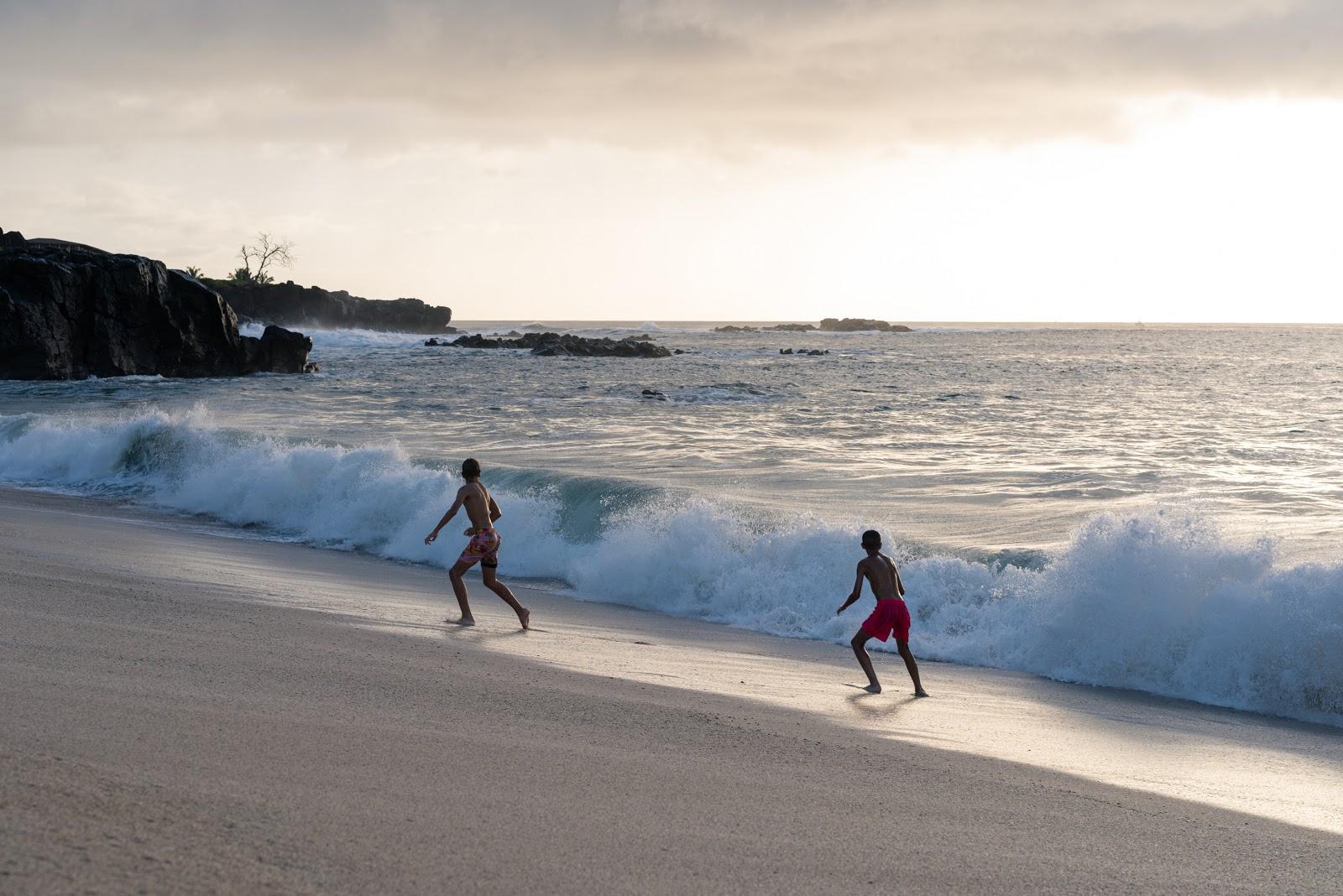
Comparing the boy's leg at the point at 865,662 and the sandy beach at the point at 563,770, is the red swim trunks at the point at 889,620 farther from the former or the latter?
the sandy beach at the point at 563,770

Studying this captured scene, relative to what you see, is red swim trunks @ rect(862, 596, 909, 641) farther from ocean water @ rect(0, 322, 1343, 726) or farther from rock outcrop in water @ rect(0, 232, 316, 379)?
rock outcrop in water @ rect(0, 232, 316, 379)

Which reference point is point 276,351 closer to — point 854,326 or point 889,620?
point 889,620

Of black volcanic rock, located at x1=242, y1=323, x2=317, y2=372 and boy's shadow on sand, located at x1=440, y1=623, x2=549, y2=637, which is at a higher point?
black volcanic rock, located at x1=242, y1=323, x2=317, y2=372

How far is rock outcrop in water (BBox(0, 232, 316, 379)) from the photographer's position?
42.5 metres

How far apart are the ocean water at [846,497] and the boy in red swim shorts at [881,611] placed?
2.00m

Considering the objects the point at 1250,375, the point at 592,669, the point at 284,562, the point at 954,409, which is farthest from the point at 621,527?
the point at 1250,375

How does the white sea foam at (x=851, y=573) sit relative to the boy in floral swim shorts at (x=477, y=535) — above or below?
below

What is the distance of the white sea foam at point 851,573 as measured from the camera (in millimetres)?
9062

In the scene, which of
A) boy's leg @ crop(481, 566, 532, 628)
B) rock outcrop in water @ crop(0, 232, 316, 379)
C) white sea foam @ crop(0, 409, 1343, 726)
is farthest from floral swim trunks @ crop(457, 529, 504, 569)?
rock outcrop in water @ crop(0, 232, 316, 379)

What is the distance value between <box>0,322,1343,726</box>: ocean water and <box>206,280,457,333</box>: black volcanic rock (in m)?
60.7

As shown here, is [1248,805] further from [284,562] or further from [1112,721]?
[284,562]

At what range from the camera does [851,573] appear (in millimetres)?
11992

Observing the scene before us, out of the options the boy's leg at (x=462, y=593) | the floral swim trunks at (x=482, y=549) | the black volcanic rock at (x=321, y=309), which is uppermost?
the black volcanic rock at (x=321, y=309)

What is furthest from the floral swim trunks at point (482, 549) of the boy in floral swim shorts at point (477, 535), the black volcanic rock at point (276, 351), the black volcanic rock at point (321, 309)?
the black volcanic rock at point (321, 309)
